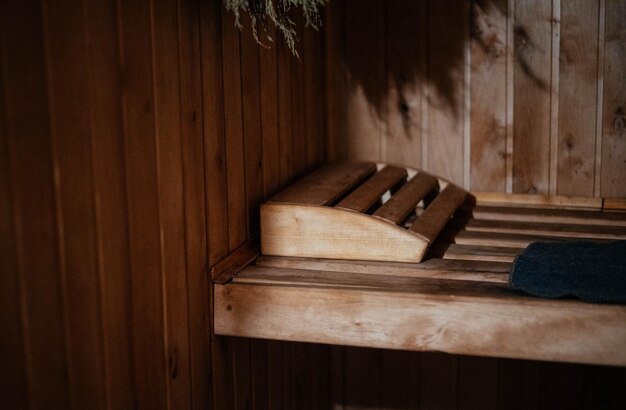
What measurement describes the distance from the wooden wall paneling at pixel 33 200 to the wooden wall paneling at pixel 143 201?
25 centimetres

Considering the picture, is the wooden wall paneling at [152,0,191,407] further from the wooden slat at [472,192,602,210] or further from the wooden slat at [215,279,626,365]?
the wooden slat at [472,192,602,210]

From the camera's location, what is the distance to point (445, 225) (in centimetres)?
251

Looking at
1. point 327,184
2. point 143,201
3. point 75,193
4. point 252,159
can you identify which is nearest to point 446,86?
point 327,184

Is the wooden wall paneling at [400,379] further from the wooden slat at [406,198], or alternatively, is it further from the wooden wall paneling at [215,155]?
the wooden wall paneling at [215,155]

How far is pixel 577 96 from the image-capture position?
2789 millimetres

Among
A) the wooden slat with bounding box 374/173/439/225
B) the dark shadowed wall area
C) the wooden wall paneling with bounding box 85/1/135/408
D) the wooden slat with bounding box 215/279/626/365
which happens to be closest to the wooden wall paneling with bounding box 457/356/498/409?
the dark shadowed wall area

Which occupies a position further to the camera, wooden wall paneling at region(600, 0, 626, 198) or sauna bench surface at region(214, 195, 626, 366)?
wooden wall paneling at region(600, 0, 626, 198)

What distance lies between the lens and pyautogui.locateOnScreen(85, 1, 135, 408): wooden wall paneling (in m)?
1.39

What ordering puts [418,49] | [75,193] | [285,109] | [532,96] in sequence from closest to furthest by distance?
[75,193] < [285,109] < [532,96] < [418,49]

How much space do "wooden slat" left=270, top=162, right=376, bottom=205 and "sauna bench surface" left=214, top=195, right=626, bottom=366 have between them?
0.19m

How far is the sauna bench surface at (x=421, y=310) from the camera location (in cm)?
172

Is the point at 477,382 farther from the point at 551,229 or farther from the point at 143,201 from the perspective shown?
the point at 143,201

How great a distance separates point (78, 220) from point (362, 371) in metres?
2.00

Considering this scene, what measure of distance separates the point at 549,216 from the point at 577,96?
1.57 ft
